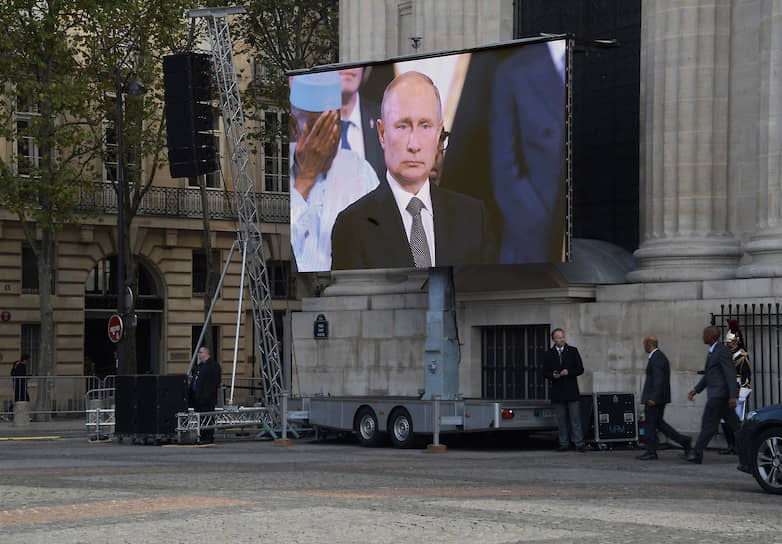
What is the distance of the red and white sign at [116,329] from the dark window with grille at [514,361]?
1136cm

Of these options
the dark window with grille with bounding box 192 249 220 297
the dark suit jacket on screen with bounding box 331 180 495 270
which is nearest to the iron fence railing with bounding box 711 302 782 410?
the dark suit jacket on screen with bounding box 331 180 495 270

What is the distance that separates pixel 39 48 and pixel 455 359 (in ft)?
63.5

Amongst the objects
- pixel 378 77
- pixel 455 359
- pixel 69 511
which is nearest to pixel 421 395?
pixel 455 359

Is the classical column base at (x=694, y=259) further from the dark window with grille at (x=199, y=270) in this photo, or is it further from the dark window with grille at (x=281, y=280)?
the dark window with grille at (x=281, y=280)

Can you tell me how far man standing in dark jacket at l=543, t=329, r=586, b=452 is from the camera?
79.8 ft

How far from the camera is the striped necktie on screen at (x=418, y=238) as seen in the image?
27578 millimetres

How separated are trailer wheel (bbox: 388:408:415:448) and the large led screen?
2.98m

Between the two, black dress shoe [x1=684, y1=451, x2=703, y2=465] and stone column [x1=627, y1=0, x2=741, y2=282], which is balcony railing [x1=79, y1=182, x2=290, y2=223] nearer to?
stone column [x1=627, y1=0, x2=741, y2=282]

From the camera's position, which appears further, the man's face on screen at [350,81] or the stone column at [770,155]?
the man's face on screen at [350,81]

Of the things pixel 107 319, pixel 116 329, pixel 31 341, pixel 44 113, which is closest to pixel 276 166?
pixel 107 319

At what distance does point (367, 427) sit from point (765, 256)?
7.27m

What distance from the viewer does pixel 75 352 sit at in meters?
48.4

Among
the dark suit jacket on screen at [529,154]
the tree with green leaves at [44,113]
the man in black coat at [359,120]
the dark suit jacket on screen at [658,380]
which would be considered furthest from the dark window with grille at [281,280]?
the dark suit jacket on screen at [658,380]

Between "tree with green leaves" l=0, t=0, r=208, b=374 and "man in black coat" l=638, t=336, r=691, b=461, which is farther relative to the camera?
"tree with green leaves" l=0, t=0, r=208, b=374
